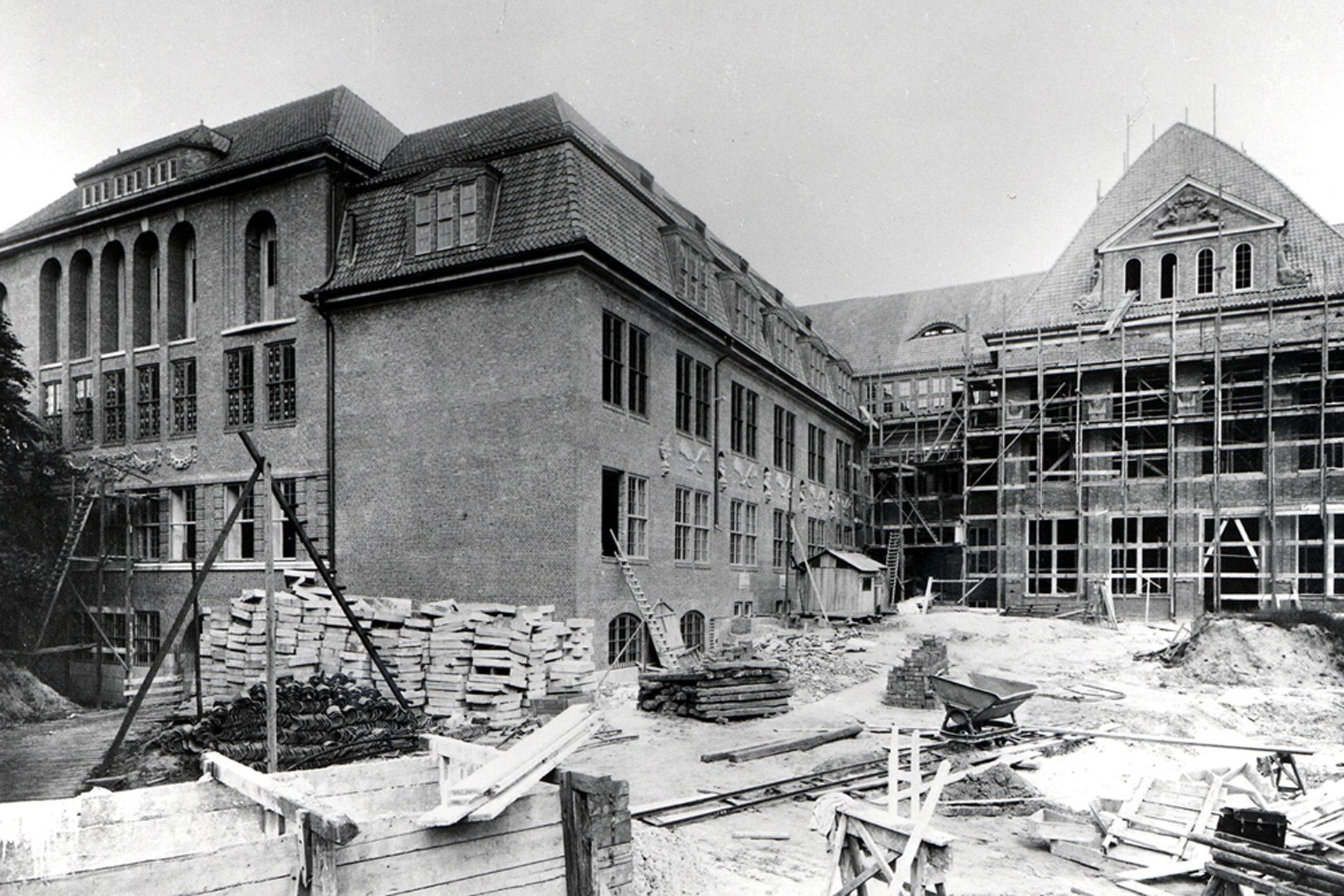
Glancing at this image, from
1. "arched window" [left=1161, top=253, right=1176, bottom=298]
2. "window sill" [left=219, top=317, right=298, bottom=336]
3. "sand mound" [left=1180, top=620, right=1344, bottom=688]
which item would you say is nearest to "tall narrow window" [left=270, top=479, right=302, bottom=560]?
"window sill" [left=219, top=317, right=298, bottom=336]

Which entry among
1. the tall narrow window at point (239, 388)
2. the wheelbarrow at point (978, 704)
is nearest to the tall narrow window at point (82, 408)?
the tall narrow window at point (239, 388)

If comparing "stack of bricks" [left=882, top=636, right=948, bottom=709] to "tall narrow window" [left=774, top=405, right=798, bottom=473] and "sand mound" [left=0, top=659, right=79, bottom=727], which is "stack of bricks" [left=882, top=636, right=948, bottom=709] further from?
"sand mound" [left=0, top=659, right=79, bottom=727]

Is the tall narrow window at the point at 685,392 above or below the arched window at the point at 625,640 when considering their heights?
above

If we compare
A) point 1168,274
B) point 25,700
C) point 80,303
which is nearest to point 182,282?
point 80,303

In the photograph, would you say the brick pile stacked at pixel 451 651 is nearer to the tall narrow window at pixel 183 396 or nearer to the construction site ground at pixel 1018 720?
the construction site ground at pixel 1018 720

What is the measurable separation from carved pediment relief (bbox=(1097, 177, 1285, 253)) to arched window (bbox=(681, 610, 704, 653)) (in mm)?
24752

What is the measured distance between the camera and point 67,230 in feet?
94.7

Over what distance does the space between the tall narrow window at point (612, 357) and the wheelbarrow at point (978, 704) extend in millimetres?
9691

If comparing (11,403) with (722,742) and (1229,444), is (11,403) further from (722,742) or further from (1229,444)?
(1229,444)

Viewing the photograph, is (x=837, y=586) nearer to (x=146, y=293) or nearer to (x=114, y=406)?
(x=114, y=406)

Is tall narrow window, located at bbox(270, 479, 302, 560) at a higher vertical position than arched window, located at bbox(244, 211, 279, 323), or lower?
lower

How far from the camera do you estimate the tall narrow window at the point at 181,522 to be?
1031 inches

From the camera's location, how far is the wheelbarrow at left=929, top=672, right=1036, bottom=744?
1580 cm

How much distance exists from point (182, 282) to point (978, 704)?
2427 centimetres
